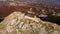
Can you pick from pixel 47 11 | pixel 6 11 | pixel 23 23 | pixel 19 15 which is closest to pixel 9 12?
pixel 6 11

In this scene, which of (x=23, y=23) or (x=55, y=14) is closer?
(x=23, y=23)

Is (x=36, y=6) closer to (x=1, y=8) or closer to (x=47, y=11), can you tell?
(x=47, y=11)

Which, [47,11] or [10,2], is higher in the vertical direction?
[10,2]

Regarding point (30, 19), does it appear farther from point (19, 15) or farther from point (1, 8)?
point (1, 8)

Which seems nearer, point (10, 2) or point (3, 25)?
point (3, 25)

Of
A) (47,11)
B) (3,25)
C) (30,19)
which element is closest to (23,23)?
(30,19)

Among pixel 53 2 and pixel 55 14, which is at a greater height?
pixel 53 2
